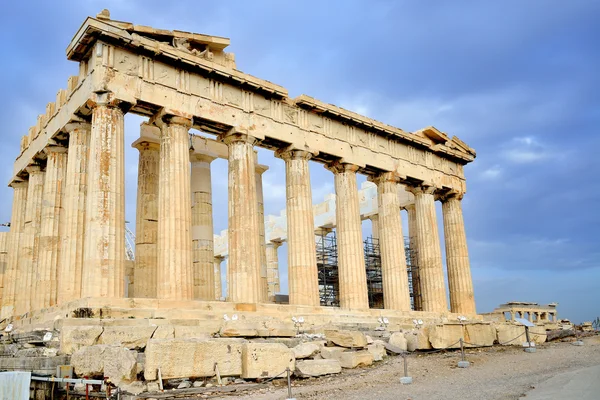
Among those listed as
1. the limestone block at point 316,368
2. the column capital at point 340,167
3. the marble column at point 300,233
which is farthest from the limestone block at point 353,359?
the column capital at point 340,167

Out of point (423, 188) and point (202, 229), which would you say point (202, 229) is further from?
point (423, 188)

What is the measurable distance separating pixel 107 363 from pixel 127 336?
2277 mm

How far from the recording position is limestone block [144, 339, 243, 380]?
36.3ft

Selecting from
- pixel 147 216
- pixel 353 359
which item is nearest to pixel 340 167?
pixel 147 216

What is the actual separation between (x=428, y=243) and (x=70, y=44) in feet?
64.3

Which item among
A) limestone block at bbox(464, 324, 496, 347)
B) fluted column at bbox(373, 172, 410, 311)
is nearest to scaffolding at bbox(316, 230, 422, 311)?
fluted column at bbox(373, 172, 410, 311)

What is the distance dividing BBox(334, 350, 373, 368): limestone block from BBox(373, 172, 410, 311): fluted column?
41.8 feet

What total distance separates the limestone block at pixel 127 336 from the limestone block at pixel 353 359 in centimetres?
475

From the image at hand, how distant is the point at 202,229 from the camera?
2470 cm

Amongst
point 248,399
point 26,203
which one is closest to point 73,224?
point 26,203

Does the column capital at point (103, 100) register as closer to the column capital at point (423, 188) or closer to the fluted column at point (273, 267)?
the column capital at point (423, 188)

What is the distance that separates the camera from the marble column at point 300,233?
2367 cm

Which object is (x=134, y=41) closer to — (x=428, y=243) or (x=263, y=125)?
(x=263, y=125)

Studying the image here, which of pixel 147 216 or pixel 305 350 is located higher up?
pixel 147 216
